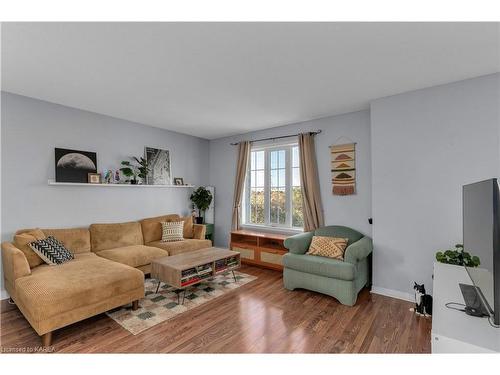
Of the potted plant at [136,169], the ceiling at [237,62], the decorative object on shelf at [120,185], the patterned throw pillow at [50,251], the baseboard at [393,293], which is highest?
the ceiling at [237,62]

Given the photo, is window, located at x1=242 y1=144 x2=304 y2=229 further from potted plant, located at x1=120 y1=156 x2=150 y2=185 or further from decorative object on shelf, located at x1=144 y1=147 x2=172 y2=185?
potted plant, located at x1=120 y1=156 x2=150 y2=185

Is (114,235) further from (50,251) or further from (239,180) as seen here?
(239,180)

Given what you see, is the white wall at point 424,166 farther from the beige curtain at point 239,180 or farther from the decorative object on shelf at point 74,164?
the decorative object on shelf at point 74,164

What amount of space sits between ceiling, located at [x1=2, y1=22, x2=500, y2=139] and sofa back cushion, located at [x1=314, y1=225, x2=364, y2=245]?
1738 millimetres

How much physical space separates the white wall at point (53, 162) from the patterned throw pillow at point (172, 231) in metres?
0.48

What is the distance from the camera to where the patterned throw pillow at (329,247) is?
3.17 m

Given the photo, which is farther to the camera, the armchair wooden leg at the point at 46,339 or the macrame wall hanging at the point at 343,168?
the macrame wall hanging at the point at 343,168

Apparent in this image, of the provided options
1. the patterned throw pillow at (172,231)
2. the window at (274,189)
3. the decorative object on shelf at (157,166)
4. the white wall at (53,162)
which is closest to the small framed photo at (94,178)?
the white wall at (53,162)

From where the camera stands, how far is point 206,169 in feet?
18.2

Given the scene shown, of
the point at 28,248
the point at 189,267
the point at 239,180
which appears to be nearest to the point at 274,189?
the point at 239,180

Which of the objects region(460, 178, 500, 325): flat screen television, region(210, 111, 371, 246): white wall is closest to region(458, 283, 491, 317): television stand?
region(460, 178, 500, 325): flat screen television

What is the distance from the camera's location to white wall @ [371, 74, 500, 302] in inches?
100

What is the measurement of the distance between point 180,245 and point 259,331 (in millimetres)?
2048
